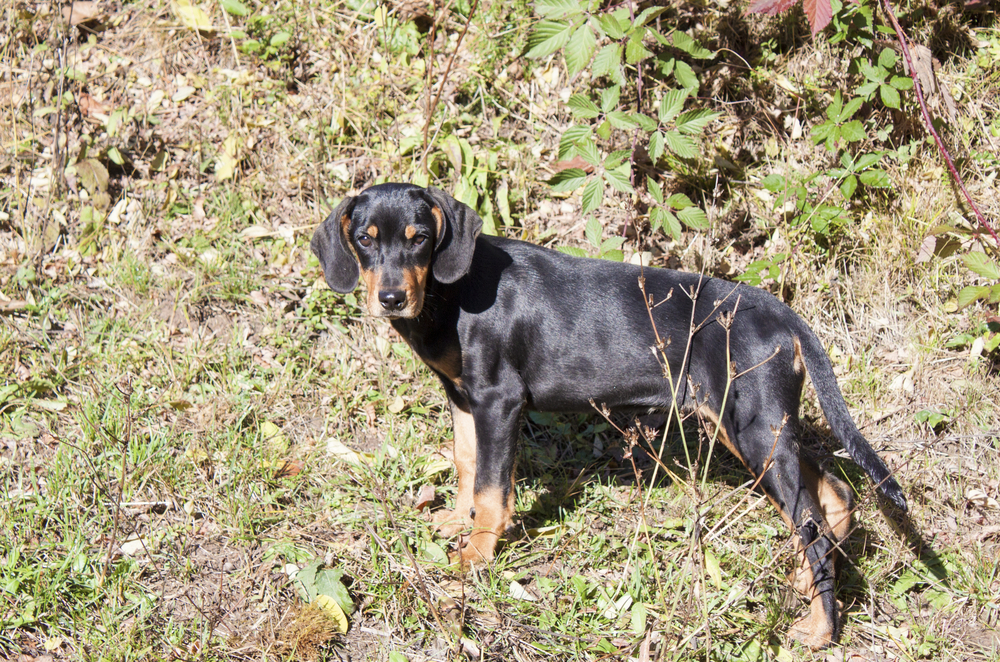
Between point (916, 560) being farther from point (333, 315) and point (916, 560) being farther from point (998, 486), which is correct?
point (333, 315)

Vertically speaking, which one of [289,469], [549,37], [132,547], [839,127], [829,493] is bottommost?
[132,547]

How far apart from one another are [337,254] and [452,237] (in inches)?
21.8

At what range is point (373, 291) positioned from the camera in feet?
10.7

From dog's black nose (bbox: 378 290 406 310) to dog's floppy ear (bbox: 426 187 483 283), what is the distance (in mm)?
214

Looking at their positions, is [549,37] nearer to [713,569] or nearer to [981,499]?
[713,569]

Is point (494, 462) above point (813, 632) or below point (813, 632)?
above

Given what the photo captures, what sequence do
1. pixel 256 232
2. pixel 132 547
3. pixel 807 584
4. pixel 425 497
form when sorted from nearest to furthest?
1. pixel 807 584
2. pixel 132 547
3. pixel 425 497
4. pixel 256 232

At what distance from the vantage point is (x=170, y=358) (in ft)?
14.9

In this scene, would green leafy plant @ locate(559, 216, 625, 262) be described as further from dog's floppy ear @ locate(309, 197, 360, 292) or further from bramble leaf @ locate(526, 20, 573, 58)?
dog's floppy ear @ locate(309, 197, 360, 292)

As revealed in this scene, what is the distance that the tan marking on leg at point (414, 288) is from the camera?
10.6 ft

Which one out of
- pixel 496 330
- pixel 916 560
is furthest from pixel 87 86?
pixel 916 560

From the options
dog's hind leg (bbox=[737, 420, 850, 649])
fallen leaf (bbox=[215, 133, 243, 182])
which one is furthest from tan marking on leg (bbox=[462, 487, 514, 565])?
fallen leaf (bbox=[215, 133, 243, 182])

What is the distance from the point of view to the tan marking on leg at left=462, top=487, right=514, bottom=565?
3.52 meters

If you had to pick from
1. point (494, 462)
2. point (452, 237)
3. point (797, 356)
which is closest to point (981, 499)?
point (797, 356)
